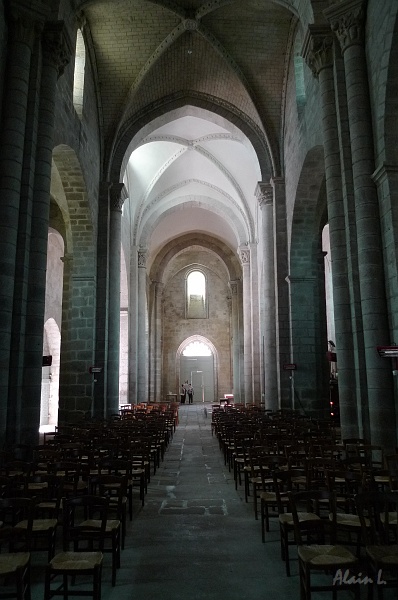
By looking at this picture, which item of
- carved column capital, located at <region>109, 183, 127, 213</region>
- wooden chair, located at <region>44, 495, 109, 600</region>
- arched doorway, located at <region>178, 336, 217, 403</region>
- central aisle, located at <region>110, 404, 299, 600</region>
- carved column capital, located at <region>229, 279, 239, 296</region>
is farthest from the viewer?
arched doorway, located at <region>178, 336, 217, 403</region>

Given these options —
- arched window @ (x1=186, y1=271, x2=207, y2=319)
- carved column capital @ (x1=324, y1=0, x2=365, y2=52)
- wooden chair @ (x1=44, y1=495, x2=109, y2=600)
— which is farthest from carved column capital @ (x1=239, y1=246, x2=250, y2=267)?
wooden chair @ (x1=44, y1=495, x2=109, y2=600)

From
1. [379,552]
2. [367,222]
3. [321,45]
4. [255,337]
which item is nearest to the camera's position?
[379,552]

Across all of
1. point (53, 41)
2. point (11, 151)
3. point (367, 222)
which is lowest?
point (367, 222)

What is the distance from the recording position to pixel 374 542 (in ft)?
13.4

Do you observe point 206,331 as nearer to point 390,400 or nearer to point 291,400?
point 291,400

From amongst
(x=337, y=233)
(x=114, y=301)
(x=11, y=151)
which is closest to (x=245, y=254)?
(x=114, y=301)

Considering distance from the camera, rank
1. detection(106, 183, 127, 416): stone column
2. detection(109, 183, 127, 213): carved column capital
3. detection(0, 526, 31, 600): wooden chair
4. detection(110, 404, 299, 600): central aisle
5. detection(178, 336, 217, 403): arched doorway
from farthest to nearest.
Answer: detection(178, 336, 217, 403): arched doorway < detection(109, 183, 127, 213): carved column capital < detection(106, 183, 127, 416): stone column < detection(110, 404, 299, 600): central aisle < detection(0, 526, 31, 600): wooden chair

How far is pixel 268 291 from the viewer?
17875 millimetres

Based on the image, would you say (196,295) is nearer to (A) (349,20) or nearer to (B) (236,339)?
(B) (236,339)

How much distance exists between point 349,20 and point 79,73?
892cm

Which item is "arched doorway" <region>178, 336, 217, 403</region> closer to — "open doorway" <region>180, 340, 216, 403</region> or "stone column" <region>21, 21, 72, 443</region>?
"open doorway" <region>180, 340, 216, 403</region>

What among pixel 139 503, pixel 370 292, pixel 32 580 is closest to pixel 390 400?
pixel 370 292

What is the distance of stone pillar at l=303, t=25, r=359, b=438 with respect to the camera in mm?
9188

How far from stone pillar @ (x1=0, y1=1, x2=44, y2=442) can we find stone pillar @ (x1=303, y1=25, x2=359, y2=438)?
5.95m
